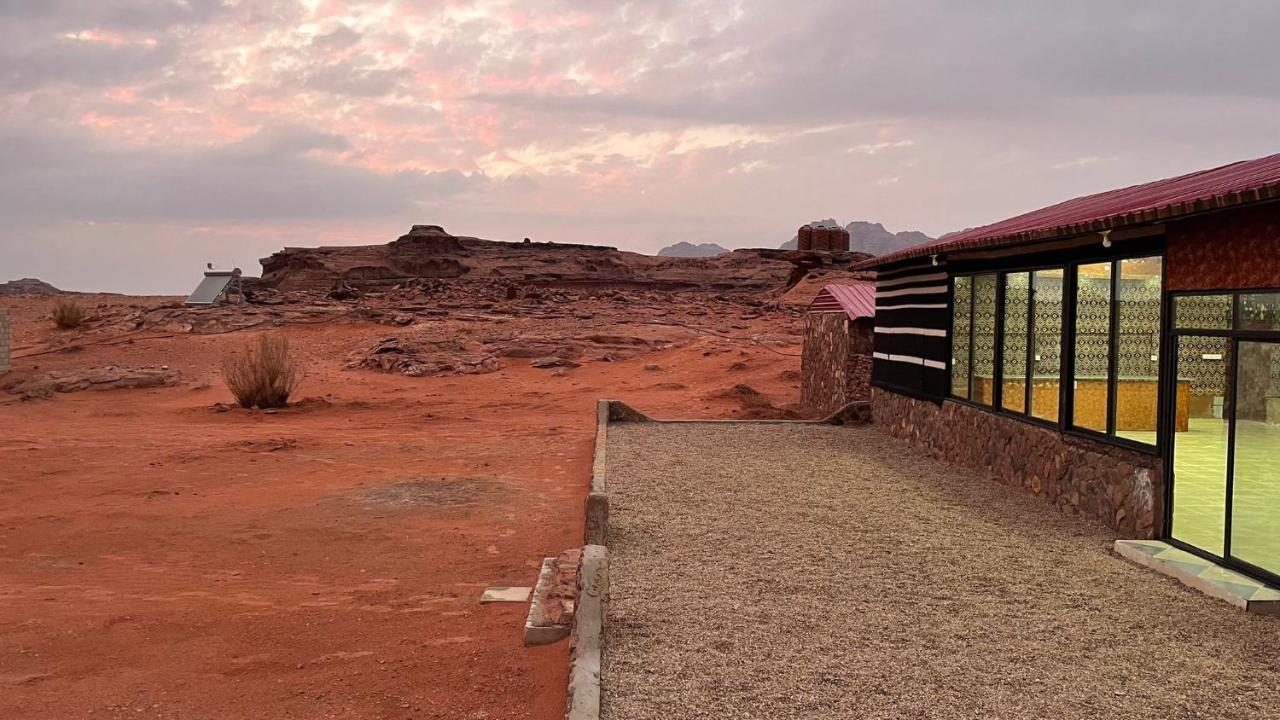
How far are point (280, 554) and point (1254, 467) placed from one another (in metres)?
7.67

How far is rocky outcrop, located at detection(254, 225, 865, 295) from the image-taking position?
5859cm

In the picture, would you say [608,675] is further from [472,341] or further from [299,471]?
[472,341]

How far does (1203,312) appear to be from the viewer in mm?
6859

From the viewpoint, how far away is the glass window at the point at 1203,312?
6.60m

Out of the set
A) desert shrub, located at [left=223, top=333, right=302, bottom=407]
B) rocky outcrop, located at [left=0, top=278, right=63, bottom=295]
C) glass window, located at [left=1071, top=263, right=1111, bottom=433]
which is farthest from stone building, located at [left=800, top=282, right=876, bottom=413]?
rocky outcrop, located at [left=0, top=278, right=63, bottom=295]

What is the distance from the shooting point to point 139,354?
2498 cm

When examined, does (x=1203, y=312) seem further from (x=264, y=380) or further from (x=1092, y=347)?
(x=264, y=380)

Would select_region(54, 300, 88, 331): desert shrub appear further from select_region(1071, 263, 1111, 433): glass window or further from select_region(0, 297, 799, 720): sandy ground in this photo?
select_region(1071, 263, 1111, 433): glass window

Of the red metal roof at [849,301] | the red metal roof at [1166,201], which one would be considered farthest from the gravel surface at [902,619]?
the red metal roof at [849,301]

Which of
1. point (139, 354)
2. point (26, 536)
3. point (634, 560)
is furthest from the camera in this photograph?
point (139, 354)

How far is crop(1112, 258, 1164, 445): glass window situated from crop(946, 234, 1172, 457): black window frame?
0.14 feet

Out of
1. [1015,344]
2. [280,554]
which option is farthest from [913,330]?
[280,554]

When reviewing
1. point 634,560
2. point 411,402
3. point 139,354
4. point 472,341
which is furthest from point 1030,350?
point 139,354

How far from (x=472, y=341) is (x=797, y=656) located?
2353 cm
